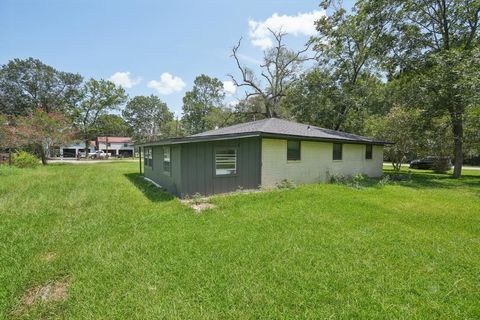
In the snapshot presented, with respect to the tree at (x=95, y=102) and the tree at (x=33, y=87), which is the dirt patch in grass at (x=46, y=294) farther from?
the tree at (x=33, y=87)

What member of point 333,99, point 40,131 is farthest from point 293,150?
point 40,131

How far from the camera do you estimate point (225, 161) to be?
9.01 meters

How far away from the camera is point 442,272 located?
3467mm

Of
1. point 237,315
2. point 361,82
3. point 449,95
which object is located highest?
point 361,82

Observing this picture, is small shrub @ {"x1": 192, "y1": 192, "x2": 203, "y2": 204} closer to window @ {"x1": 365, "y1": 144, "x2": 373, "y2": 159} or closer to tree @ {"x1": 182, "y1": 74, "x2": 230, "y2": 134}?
window @ {"x1": 365, "y1": 144, "x2": 373, "y2": 159}

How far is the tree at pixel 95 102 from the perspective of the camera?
35531 mm

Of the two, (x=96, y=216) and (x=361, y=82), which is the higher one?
(x=361, y=82)

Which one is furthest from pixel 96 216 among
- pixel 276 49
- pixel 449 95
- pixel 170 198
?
pixel 276 49

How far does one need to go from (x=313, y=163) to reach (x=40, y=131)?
83.6 feet

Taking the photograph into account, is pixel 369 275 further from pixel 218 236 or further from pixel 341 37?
pixel 341 37

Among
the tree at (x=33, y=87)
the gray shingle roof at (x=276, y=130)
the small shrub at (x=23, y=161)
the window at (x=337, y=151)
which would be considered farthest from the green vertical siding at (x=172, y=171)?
the tree at (x=33, y=87)

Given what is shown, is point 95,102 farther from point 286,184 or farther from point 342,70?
point 286,184

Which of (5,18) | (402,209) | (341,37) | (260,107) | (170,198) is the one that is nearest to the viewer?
(402,209)

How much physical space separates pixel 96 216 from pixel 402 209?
327 inches
